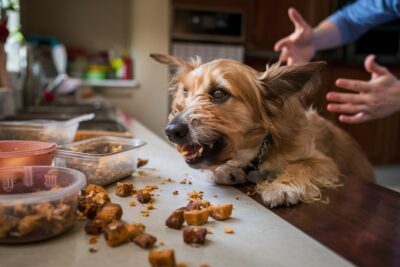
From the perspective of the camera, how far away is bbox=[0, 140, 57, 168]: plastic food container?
37.2 inches

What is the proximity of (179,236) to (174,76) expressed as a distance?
953 millimetres

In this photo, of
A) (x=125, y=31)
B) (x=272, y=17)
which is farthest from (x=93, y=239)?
(x=125, y=31)

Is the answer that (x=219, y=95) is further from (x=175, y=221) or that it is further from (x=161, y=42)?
(x=161, y=42)

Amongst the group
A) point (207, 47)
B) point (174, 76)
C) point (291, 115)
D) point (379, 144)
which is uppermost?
point (207, 47)

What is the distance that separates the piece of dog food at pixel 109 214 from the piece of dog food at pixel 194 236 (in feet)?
0.51

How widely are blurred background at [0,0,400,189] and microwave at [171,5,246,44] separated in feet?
0.03

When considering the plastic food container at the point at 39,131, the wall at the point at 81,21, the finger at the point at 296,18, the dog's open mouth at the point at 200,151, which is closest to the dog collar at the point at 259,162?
the dog's open mouth at the point at 200,151

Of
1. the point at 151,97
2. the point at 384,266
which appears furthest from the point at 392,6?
the point at 151,97

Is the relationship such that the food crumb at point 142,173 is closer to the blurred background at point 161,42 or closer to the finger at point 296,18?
the finger at point 296,18

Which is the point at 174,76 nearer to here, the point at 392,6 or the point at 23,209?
the point at 23,209

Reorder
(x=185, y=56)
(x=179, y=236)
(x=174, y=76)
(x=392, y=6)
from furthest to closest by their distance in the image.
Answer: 1. (x=185, y=56)
2. (x=392, y=6)
3. (x=174, y=76)
4. (x=179, y=236)

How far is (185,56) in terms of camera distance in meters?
4.11

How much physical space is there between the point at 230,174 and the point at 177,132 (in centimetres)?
23

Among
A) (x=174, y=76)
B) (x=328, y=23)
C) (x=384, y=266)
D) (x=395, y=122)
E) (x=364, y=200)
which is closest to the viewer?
(x=384, y=266)
